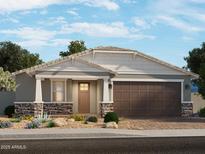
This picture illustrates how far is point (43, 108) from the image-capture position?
3041 centimetres

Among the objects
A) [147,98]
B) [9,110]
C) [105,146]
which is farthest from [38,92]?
[105,146]

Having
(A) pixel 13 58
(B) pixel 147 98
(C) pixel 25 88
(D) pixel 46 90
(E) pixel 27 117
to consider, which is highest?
(A) pixel 13 58

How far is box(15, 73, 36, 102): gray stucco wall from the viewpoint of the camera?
30.6 metres

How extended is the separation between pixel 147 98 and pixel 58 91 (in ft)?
19.0

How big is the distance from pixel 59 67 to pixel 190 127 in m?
10.5

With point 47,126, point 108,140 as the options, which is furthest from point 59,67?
point 108,140

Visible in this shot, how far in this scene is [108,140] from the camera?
5004mm

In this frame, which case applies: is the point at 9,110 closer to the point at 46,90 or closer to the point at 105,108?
the point at 46,90

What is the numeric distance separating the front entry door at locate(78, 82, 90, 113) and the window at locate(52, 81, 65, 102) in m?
1.28

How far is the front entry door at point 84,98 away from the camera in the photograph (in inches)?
1264

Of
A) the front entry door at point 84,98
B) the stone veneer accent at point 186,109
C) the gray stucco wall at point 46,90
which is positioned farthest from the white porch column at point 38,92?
the stone veneer accent at point 186,109

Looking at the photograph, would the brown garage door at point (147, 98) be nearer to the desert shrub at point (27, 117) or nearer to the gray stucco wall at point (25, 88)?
the gray stucco wall at point (25, 88)

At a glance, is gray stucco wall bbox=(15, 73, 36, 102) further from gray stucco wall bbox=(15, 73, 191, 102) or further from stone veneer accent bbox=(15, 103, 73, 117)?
stone veneer accent bbox=(15, 103, 73, 117)

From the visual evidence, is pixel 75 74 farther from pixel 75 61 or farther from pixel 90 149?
pixel 90 149
